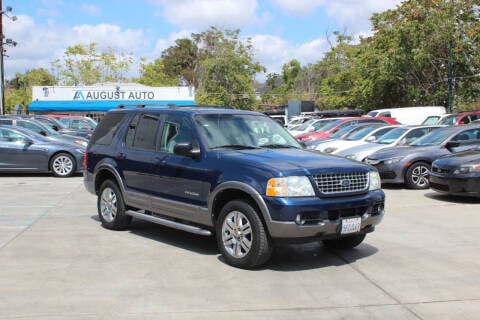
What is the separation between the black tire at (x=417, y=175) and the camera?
1304 centimetres

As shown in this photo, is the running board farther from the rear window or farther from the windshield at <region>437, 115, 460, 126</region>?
the windshield at <region>437, 115, 460, 126</region>

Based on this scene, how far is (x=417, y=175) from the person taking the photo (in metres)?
13.1

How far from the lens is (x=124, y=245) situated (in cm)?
743

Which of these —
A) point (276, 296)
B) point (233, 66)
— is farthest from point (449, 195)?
point (233, 66)

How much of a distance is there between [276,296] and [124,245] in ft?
9.33

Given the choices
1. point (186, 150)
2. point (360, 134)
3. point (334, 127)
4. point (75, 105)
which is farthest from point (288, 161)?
point (75, 105)

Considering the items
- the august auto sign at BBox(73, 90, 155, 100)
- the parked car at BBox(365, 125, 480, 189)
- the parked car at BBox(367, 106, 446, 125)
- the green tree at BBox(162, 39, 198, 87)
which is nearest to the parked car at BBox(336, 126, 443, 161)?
the parked car at BBox(365, 125, 480, 189)

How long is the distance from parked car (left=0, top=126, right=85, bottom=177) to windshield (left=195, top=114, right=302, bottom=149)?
380 inches

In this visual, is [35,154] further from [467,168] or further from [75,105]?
[75,105]

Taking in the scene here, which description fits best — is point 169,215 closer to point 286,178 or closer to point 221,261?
point 221,261

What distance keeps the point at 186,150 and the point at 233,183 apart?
0.86m

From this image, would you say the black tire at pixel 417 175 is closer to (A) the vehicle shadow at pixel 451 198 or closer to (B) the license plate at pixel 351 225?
(A) the vehicle shadow at pixel 451 198

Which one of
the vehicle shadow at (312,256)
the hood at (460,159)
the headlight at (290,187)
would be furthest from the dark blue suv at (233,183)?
the hood at (460,159)

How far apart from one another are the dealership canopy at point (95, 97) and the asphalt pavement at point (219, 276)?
33.7m
